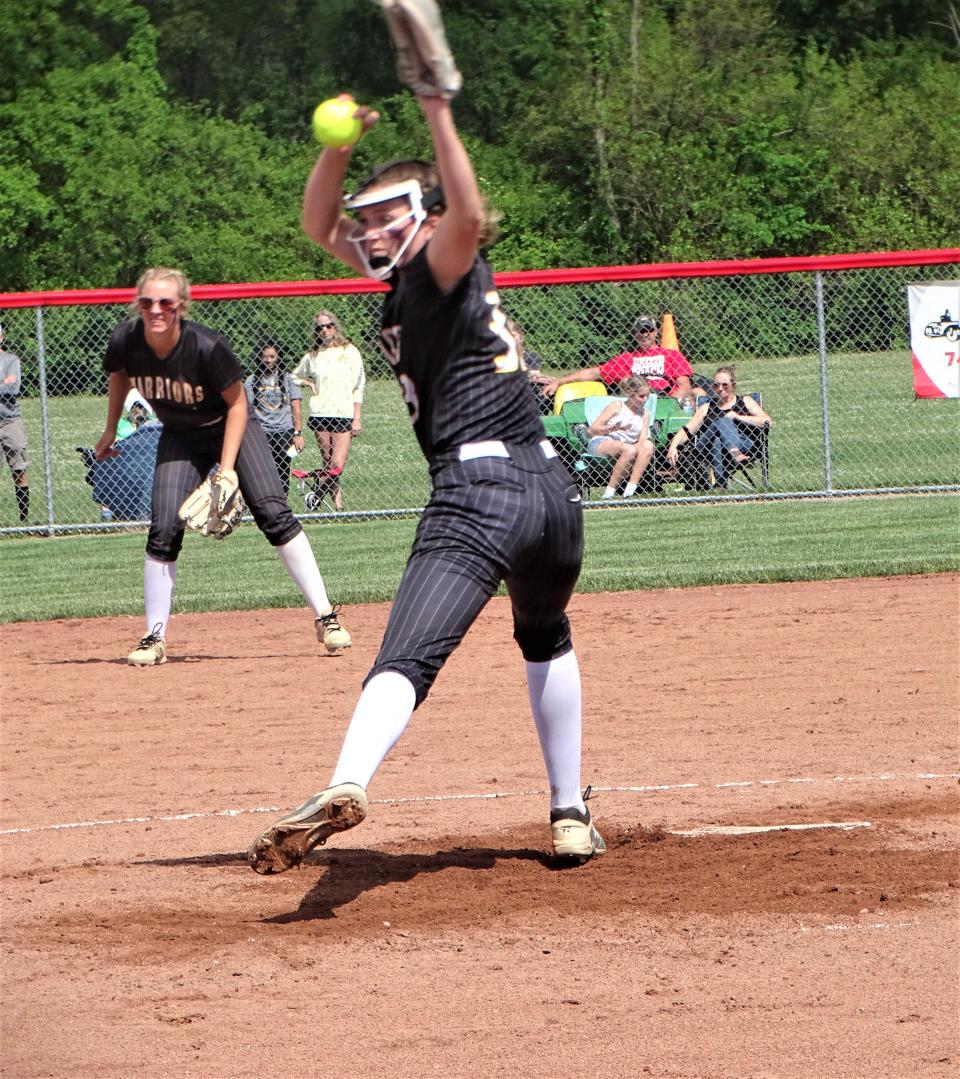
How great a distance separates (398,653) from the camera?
14.5ft

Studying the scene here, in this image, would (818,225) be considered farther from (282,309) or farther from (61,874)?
(61,874)

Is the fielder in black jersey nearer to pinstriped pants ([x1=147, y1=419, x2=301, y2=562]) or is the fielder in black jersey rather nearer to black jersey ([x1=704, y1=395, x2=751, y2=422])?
pinstriped pants ([x1=147, y1=419, x2=301, y2=562])

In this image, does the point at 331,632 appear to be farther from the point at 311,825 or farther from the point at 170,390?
the point at 311,825

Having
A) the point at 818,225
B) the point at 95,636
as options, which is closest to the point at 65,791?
the point at 95,636

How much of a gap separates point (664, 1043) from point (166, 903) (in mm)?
1727

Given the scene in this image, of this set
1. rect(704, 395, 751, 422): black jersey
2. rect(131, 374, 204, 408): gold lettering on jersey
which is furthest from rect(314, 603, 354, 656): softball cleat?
rect(704, 395, 751, 422): black jersey

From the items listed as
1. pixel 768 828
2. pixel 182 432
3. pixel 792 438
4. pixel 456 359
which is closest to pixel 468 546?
pixel 456 359

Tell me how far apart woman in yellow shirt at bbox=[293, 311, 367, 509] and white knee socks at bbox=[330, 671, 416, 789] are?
11.3 metres

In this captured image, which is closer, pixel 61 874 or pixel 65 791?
pixel 61 874

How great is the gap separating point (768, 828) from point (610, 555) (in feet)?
23.5

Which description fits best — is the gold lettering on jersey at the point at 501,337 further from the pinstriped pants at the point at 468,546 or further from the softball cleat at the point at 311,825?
the softball cleat at the point at 311,825

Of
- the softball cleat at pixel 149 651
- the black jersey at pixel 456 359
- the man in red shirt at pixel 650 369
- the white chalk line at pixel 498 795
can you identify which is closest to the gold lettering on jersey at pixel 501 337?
the black jersey at pixel 456 359

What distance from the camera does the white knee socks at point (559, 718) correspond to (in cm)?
507

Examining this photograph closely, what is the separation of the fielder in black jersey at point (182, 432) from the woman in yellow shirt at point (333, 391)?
21.6 feet
